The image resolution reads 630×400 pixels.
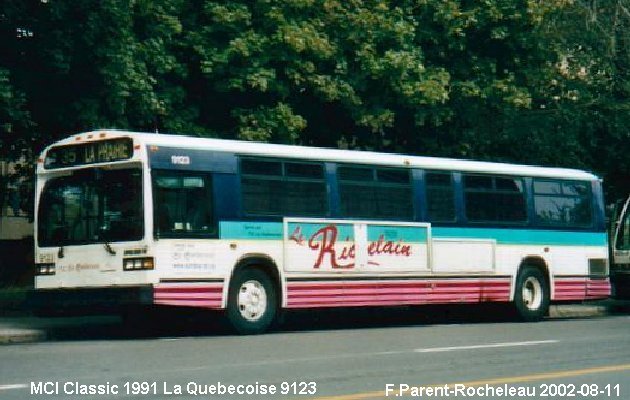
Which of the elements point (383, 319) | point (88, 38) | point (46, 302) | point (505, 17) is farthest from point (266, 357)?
point (505, 17)

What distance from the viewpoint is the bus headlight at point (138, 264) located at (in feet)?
62.6

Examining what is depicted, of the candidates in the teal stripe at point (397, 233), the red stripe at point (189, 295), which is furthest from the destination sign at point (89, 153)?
the teal stripe at point (397, 233)

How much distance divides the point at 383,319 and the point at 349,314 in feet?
2.11

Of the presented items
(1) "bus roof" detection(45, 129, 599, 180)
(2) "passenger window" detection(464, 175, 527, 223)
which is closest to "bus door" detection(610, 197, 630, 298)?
(1) "bus roof" detection(45, 129, 599, 180)

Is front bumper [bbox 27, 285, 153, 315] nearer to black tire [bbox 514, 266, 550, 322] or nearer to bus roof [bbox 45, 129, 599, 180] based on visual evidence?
bus roof [bbox 45, 129, 599, 180]

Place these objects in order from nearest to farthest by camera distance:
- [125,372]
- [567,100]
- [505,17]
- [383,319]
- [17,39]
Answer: [125,372]
[17,39]
[383,319]
[505,17]
[567,100]

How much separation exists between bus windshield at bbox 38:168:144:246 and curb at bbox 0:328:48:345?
1.31 m

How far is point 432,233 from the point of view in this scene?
23844mm

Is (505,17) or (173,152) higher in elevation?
(505,17)

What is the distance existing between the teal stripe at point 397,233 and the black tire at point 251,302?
2.46 metres

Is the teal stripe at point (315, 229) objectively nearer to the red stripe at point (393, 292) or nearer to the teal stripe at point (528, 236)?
the red stripe at point (393, 292)

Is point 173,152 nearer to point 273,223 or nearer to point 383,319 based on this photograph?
point 273,223

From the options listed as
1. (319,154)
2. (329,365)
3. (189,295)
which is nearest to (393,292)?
(319,154)

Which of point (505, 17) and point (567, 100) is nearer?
point (505, 17)
